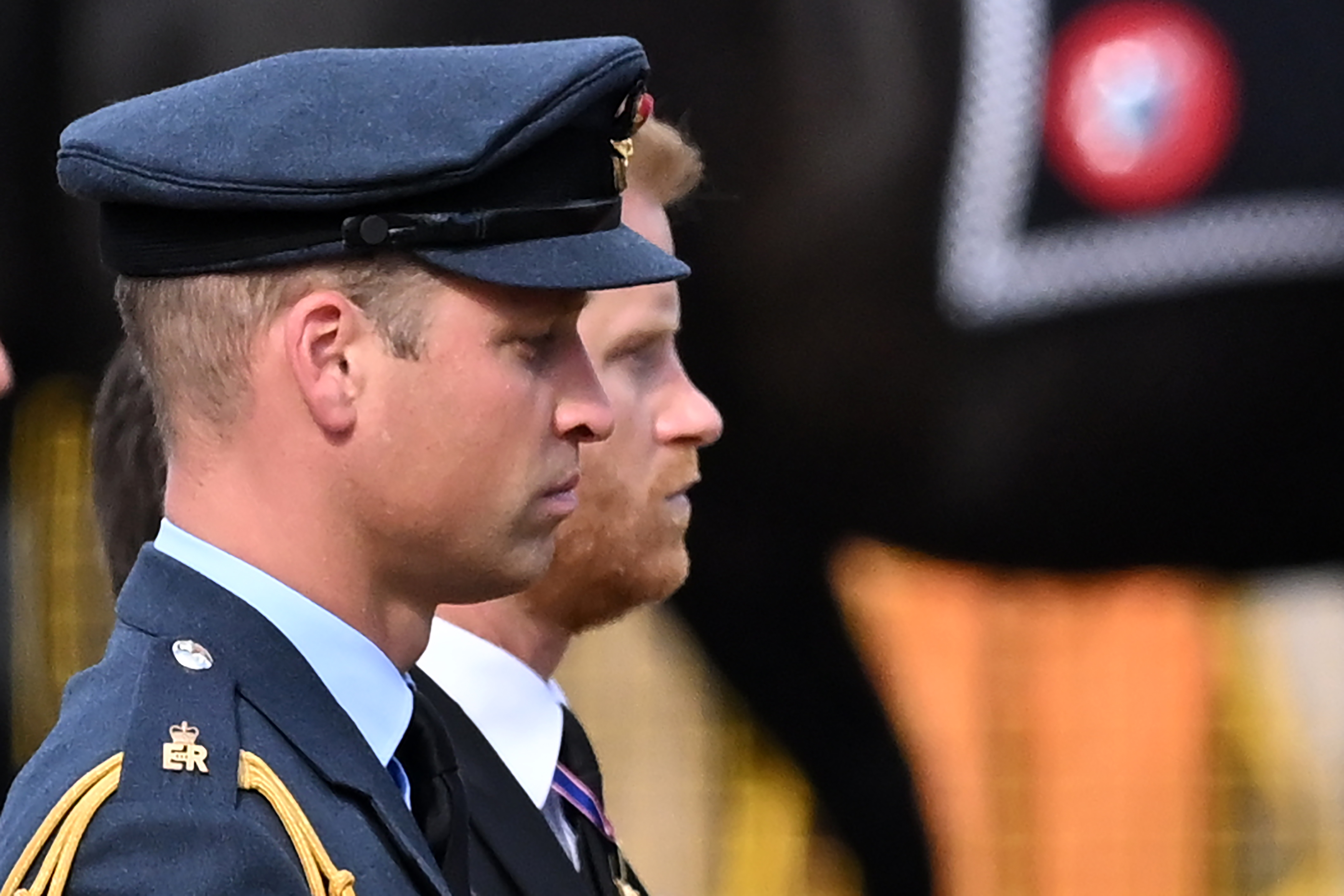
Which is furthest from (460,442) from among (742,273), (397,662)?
(742,273)

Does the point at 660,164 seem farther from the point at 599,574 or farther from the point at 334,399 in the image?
the point at 334,399

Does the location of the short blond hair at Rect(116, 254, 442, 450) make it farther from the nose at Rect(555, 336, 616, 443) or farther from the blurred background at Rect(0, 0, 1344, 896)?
the blurred background at Rect(0, 0, 1344, 896)

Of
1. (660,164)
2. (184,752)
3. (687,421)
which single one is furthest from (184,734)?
(660,164)

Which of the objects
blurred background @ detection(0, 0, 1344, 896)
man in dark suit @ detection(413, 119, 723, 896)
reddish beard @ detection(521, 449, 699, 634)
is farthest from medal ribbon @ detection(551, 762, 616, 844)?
blurred background @ detection(0, 0, 1344, 896)

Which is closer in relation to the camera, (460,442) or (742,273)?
(460,442)

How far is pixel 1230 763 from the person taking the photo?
300cm

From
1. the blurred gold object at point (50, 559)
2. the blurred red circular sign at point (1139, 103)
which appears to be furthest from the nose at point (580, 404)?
the blurred gold object at point (50, 559)

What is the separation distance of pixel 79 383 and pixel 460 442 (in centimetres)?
233

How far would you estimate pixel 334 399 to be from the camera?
1036 mm

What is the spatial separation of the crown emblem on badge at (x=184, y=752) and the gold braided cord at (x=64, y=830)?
0.02 meters

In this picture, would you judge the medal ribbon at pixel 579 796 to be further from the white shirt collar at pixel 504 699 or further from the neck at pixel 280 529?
the neck at pixel 280 529

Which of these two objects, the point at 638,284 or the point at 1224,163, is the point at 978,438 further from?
the point at 638,284

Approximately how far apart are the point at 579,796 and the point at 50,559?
1.83 metres

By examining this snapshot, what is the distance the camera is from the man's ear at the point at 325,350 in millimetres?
1031
